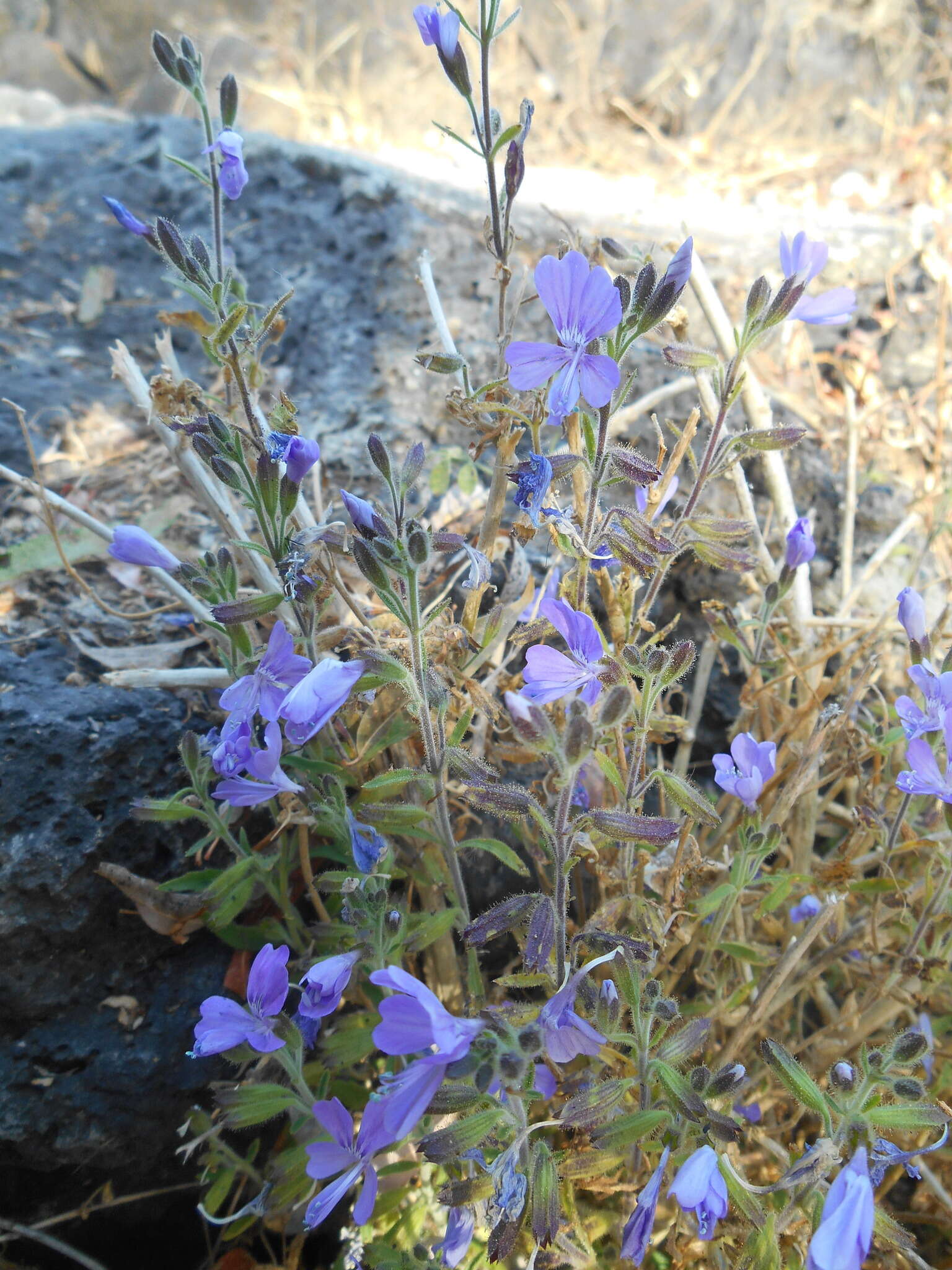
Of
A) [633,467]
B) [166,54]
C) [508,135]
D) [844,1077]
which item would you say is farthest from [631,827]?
[166,54]

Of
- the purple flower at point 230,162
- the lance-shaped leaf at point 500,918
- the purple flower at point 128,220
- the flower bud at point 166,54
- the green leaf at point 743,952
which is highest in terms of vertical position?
the flower bud at point 166,54

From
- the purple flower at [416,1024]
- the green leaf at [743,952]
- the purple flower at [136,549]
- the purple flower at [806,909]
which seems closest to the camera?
the purple flower at [416,1024]

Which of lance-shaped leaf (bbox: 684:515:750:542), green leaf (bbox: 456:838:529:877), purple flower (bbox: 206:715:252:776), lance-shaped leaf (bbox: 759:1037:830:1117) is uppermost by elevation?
lance-shaped leaf (bbox: 684:515:750:542)

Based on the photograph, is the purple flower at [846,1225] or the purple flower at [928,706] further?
the purple flower at [928,706]

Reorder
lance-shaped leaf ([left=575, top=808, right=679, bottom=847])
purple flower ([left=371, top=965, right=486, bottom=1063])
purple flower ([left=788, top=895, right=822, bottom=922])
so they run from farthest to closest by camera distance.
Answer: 1. purple flower ([left=788, top=895, right=822, bottom=922])
2. lance-shaped leaf ([left=575, top=808, right=679, bottom=847])
3. purple flower ([left=371, top=965, right=486, bottom=1063])

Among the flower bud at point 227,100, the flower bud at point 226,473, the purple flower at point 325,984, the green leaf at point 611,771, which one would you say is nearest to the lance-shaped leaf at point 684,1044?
the green leaf at point 611,771

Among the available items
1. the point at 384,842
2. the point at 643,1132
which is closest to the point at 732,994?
the point at 643,1132

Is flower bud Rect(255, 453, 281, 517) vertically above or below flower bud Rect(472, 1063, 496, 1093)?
above

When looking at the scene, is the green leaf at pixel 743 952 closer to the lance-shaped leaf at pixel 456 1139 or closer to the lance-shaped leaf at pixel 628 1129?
the lance-shaped leaf at pixel 628 1129

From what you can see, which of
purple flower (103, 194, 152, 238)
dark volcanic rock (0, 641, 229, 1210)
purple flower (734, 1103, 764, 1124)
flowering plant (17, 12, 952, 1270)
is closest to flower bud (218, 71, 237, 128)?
flowering plant (17, 12, 952, 1270)

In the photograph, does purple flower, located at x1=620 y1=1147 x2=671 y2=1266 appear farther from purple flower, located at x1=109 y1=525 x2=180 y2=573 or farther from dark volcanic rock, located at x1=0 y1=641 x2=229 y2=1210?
purple flower, located at x1=109 y1=525 x2=180 y2=573
